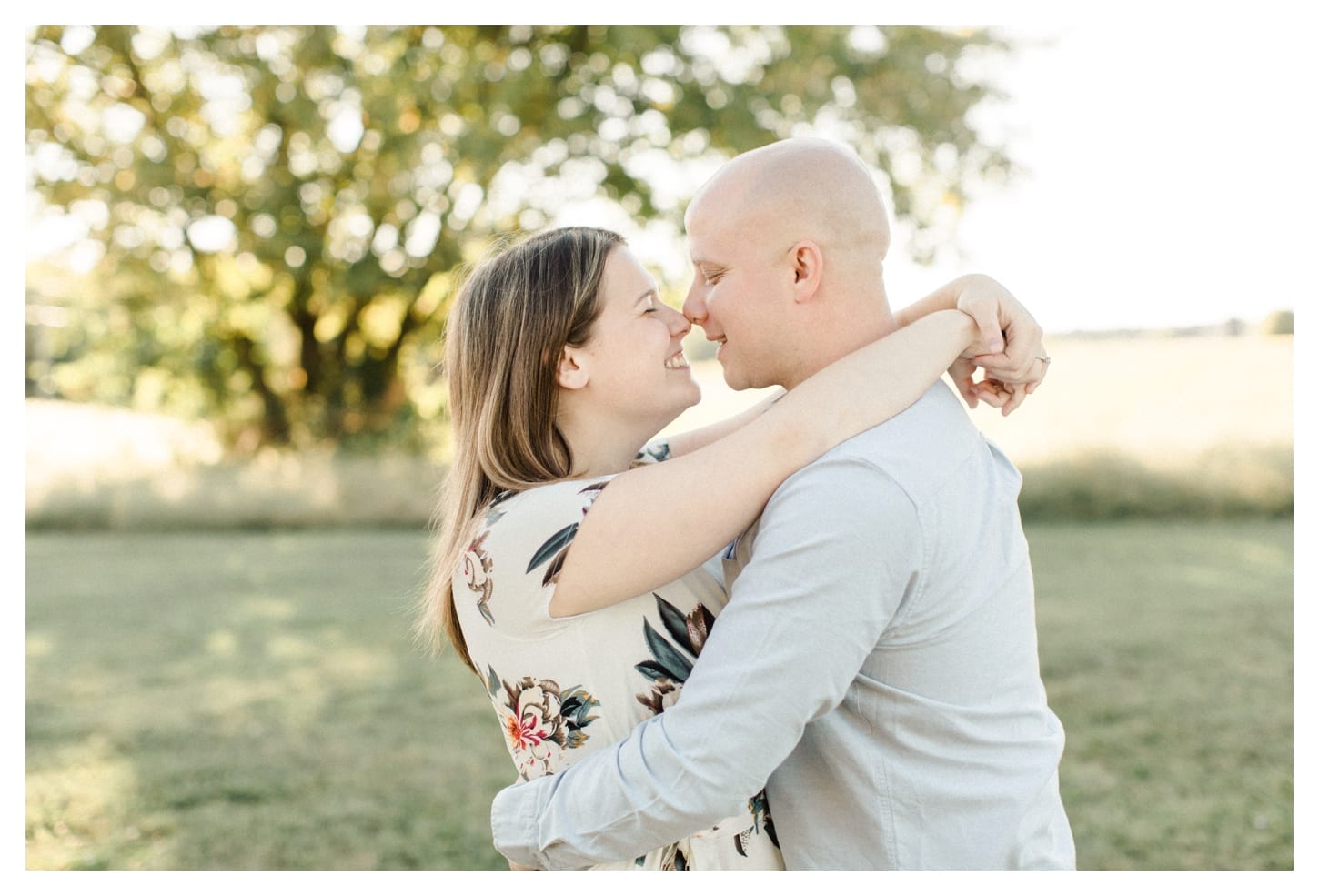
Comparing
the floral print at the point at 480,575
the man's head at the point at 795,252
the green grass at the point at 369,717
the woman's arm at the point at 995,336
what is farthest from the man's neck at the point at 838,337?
the green grass at the point at 369,717

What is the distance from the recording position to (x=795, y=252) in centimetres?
203

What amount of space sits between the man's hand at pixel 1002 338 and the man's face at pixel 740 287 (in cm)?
33

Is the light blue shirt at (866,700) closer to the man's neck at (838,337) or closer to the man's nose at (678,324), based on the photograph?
the man's neck at (838,337)

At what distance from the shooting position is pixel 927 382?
6.22 feet

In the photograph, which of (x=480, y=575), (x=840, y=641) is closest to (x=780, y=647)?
(x=840, y=641)

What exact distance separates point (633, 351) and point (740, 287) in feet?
0.73

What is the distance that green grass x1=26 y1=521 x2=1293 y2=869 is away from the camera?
205 inches

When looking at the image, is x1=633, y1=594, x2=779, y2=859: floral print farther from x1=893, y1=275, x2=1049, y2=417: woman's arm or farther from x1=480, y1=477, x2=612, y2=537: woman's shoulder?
x1=893, y1=275, x2=1049, y2=417: woman's arm

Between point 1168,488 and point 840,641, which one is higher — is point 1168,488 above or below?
below

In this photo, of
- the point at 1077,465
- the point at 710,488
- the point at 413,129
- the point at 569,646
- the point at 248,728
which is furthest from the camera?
the point at 1077,465

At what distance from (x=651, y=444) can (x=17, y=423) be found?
1.67m

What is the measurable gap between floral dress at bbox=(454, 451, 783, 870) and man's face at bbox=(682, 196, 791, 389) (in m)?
0.38

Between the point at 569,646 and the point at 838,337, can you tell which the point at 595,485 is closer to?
the point at 569,646

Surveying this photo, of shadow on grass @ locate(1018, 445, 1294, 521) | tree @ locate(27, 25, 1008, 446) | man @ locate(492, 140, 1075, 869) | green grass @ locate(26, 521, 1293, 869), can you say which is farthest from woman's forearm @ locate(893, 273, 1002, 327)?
shadow on grass @ locate(1018, 445, 1294, 521)
